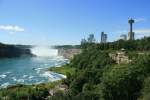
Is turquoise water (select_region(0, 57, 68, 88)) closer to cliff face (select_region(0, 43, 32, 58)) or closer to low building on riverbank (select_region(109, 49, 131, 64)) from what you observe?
low building on riverbank (select_region(109, 49, 131, 64))

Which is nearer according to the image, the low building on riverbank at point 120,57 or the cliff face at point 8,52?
the low building on riverbank at point 120,57

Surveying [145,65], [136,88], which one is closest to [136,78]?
[136,88]

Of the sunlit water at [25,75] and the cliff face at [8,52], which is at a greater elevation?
the cliff face at [8,52]

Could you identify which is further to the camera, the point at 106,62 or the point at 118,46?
the point at 118,46

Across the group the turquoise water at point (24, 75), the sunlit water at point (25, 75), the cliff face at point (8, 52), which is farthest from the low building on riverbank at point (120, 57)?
the cliff face at point (8, 52)

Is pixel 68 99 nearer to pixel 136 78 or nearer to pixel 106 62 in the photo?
pixel 136 78

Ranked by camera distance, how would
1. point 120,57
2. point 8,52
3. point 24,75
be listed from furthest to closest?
point 8,52 → point 120,57 → point 24,75

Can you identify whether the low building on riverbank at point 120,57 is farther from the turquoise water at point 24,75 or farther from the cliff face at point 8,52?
the cliff face at point 8,52

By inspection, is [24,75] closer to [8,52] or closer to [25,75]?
[25,75]

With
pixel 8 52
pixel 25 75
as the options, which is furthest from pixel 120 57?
pixel 8 52

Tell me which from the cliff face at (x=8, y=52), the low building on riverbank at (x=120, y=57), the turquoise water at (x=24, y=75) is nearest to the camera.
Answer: the turquoise water at (x=24, y=75)

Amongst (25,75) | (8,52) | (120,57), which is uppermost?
(120,57)
